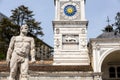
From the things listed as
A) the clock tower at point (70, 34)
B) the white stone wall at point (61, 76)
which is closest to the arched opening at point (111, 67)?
the clock tower at point (70, 34)

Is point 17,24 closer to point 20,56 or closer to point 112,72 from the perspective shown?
point 112,72

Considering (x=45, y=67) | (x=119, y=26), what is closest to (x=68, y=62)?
(x=45, y=67)

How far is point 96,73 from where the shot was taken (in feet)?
95.0

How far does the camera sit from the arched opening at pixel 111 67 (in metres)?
33.1

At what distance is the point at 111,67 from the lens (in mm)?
33781

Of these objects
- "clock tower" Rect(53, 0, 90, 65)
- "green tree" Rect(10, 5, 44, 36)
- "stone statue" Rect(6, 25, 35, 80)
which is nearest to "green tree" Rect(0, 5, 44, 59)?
"green tree" Rect(10, 5, 44, 36)

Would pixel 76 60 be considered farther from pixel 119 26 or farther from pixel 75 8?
pixel 119 26

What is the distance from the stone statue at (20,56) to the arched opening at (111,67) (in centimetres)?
2132

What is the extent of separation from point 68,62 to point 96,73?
4293 millimetres

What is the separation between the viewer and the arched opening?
3309 cm

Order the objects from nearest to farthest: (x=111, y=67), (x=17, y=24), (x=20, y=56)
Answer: (x=20, y=56)
(x=111, y=67)
(x=17, y=24)

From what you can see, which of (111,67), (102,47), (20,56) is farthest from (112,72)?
(20,56)

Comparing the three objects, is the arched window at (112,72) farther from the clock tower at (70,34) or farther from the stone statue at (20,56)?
the stone statue at (20,56)

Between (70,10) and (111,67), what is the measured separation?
6949 mm
